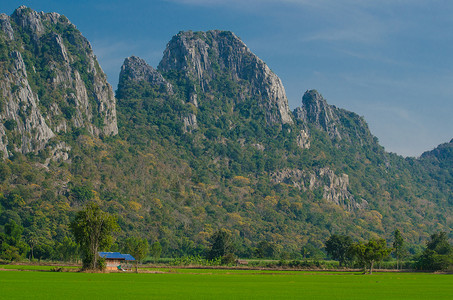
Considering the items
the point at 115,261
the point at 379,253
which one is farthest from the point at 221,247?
the point at 115,261

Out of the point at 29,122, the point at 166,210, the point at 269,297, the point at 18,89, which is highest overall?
the point at 18,89

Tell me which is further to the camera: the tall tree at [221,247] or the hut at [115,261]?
the tall tree at [221,247]

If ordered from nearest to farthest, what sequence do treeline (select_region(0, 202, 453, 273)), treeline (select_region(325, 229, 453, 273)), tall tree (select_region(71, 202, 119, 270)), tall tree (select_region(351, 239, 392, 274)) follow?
tall tree (select_region(71, 202, 119, 270))
treeline (select_region(0, 202, 453, 273))
tall tree (select_region(351, 239, 392, 274))
treeline (select_region(325, 229, 453, 273))

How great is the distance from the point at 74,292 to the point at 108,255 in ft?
180

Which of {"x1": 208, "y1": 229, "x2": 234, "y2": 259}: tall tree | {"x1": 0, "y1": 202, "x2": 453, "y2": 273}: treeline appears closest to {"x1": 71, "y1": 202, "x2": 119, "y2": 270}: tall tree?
{"x1": 0, "y1": 202, "x2": 453, "y2": 273}: treeline

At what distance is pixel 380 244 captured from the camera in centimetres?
10425

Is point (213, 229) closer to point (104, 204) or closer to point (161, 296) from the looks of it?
point (104, 204)

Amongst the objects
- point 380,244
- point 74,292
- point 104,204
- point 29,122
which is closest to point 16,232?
point 104,204

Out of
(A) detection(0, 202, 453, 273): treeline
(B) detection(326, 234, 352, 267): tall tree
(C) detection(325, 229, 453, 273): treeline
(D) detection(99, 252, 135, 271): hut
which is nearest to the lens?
(A) detection(0, 202, 453, 273): treeline

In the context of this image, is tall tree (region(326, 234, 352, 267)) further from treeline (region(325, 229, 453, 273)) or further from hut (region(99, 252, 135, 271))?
hut (region(99, 252, 135, 271))

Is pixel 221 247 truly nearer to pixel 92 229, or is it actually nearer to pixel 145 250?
pixel 145 250

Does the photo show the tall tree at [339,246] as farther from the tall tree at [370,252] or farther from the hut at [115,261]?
the hut at [115,261]

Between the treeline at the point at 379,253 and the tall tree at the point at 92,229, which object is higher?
the tall tree at the point at 92,229

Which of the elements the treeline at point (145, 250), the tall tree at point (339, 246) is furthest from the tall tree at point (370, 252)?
the tall tree at point (339, 246)
